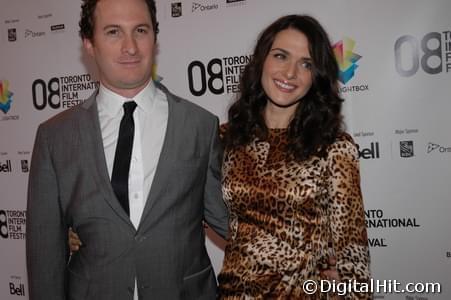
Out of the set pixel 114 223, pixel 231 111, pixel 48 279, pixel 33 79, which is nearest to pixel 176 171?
pixel 114 223

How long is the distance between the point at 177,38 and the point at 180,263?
1911 millimetres

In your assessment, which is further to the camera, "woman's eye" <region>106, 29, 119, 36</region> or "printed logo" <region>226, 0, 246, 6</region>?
"printed logo" <region>226, 0, 246, 6</region>

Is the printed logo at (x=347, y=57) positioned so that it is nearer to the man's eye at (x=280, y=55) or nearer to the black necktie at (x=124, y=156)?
the man's eye at (x=280, y=55)

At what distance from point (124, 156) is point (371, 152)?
1.74 m

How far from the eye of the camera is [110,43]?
70.6 inches

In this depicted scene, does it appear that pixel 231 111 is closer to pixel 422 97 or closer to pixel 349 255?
pixel 349 255

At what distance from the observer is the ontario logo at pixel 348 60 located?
290 cm

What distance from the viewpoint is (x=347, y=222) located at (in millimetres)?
1646

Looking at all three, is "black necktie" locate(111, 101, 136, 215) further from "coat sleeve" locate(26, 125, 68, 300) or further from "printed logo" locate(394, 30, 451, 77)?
"printed logo" locate(394, 30, 451, 77)

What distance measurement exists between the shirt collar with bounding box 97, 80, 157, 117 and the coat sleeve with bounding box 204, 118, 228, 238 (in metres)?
0.30

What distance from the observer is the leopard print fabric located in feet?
5.42

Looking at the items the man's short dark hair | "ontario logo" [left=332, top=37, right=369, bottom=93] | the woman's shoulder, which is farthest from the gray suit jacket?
"ontario logo" [left=332, top=37, right=369, bottom=93]

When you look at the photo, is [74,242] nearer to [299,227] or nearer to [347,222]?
[299,227]

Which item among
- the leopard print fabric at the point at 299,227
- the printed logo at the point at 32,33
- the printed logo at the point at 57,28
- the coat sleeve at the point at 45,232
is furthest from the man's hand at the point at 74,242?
the printed logo at the point at 32,33
